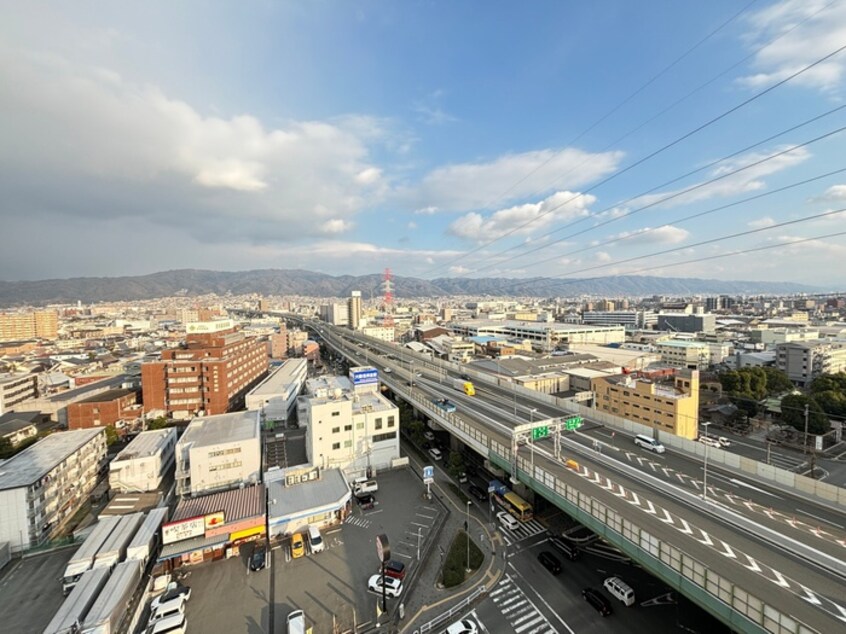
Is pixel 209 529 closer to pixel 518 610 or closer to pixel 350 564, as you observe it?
pixel 350 564

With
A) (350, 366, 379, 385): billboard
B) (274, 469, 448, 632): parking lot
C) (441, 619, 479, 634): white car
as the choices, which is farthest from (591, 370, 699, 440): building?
(350, 366, 379, 385): billboard

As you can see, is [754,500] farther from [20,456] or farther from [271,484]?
[20,456]

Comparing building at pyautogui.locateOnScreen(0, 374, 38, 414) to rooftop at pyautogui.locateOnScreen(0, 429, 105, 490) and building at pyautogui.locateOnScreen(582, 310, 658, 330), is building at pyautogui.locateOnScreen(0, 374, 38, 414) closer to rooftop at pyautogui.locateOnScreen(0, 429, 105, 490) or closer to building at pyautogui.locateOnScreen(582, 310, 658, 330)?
rooftop at pyautogui.locateOnScreen(0, 429, 105, 490)

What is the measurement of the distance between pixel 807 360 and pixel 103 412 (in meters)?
85.6

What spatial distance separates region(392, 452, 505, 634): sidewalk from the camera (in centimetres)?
1383

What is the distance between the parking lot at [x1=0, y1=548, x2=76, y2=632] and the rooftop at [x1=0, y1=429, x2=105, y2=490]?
3859 millimetres

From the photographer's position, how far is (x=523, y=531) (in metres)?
18.7

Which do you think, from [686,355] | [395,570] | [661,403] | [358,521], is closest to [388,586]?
[395,570]

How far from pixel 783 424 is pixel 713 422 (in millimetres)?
5488

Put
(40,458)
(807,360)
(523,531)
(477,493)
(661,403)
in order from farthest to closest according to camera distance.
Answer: (807,360)
(661,403)
(477,493)
(40,458)
(523,531)

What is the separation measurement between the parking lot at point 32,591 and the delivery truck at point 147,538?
9.03ft

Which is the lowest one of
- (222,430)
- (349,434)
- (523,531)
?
(523,531)

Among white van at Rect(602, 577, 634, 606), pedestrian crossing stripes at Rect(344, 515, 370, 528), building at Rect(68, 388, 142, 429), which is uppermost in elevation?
building at Rect(68, 388, 142, 429)

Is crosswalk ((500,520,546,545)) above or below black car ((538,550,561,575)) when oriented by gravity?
below
